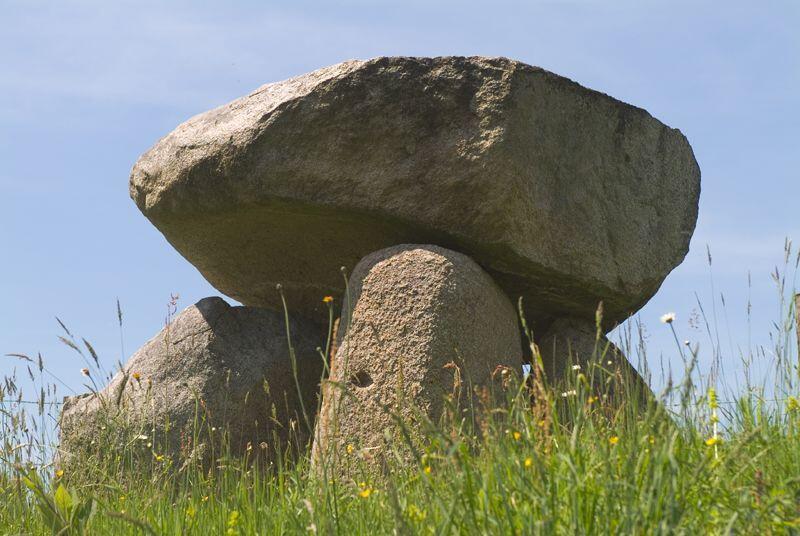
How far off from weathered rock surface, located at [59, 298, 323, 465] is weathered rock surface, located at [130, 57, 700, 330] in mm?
406

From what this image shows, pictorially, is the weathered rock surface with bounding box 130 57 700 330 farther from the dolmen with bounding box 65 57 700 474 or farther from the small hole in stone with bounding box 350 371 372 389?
the small hole in stone with bounding box 350 371 372 389

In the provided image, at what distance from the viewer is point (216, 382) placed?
605 centimetres

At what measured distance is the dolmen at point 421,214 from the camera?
16.7 ft

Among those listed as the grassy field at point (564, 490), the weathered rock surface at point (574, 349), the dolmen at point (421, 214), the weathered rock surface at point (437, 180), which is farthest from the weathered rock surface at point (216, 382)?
the grassy field at point (564, 490)

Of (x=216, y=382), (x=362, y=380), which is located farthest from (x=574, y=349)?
(x=216, y=382)

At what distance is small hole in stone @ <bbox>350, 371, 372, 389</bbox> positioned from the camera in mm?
5074

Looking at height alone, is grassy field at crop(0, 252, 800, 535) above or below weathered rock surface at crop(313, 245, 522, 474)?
below

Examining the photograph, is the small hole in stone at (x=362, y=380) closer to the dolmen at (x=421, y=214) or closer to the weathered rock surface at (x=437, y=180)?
the dolmen at (x=421, y=214)

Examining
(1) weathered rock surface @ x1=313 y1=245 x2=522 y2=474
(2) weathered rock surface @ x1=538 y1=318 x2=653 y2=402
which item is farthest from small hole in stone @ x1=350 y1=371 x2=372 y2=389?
(2) weathered rock surface @ x1=538 y1=318 x2=653 y2=402

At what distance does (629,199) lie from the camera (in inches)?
239

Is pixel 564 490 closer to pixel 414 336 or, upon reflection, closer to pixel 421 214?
pixel 414 336

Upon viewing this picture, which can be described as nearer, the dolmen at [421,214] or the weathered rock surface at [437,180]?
the dolmen at [421,214]

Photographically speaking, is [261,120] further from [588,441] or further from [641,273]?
[588,441]

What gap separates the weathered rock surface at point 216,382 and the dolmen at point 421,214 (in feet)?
0.06
